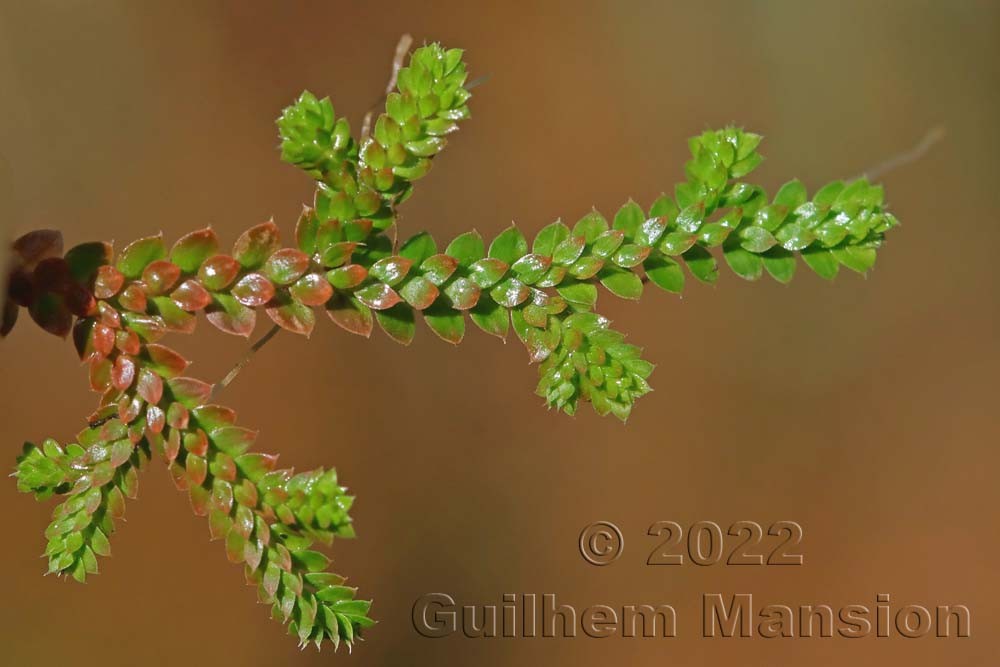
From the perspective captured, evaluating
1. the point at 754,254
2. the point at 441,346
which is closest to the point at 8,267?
the point at 754,254

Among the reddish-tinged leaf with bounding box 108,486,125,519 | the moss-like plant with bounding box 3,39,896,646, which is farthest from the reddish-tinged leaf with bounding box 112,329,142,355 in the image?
the reddish-tinged leaf with bounding box 108,486,125,519

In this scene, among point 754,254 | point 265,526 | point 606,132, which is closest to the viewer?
point 265,526

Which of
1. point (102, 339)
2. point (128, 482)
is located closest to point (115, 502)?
point (128, 482)

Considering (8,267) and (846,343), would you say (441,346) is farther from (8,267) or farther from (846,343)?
(8,267)

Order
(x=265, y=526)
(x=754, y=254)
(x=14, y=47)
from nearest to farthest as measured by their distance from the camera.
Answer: (x=265, y=526), (x=754, y=254), (x=14, y=47)

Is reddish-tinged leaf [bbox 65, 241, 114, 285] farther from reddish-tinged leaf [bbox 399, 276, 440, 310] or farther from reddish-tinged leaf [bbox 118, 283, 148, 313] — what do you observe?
reddish-tinged leaf [bbox 399, 276, 440, 310]

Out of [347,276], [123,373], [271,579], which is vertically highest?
[347,276]

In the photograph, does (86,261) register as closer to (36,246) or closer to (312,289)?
(36,246)
